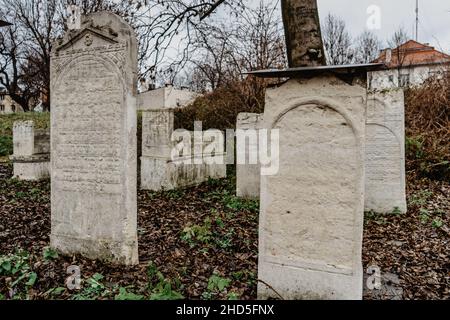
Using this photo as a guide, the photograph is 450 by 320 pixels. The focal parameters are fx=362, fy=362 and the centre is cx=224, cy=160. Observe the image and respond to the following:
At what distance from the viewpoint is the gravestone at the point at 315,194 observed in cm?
287

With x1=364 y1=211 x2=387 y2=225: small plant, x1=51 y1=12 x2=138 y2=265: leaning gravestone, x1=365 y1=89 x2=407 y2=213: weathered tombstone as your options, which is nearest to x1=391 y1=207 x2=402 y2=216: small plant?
x1=365 y1=89 x2=407 y2=213: weathered tombstone

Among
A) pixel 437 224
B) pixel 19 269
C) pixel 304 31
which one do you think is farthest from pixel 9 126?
pixel 437 224

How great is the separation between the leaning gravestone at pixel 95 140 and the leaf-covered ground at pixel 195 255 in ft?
0.97

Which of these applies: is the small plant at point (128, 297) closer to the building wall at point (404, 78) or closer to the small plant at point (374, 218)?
the small plant at point (374, 218)

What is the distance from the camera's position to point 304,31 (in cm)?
550

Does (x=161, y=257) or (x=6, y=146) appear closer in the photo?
(x=161, y=257)

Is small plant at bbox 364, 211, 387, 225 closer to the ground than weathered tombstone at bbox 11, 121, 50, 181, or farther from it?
closer to the ground

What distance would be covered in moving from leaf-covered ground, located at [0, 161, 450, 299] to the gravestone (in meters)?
0.49

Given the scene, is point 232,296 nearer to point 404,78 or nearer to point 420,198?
point 420,198

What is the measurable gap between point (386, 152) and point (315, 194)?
4.06 meters

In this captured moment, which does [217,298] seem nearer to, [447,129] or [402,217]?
[402,217]

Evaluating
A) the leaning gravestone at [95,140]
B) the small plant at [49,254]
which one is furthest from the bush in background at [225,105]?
the small plant at [49,254]

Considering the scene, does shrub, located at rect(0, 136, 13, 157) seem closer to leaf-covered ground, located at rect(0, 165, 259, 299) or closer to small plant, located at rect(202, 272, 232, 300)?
leaf-covered ground, located at rect(0, 165, 259, 299)

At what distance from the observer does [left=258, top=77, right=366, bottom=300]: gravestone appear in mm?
2871
